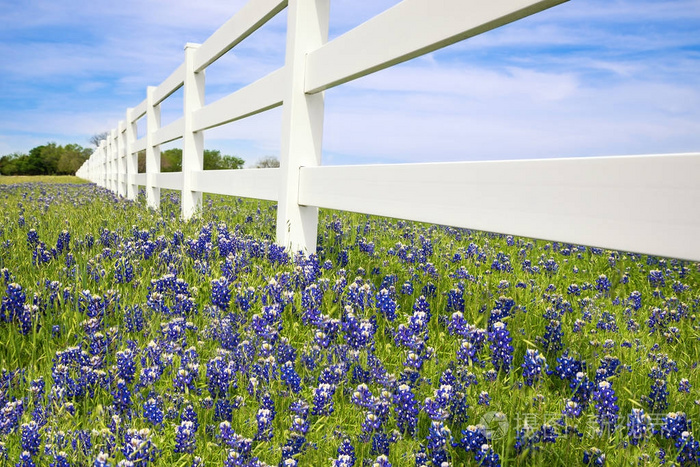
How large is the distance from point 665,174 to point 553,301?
1976 millimetres

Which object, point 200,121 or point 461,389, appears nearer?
point 461,389

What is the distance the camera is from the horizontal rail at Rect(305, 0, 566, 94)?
272cm

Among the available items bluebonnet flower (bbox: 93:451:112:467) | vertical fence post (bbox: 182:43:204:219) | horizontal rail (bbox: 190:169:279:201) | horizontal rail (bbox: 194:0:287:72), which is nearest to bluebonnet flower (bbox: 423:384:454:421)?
bluebonnet flower (bbox: 93:451:112:467)

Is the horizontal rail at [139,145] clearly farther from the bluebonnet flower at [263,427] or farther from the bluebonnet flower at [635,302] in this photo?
the bluebonnet flower at [263,427]

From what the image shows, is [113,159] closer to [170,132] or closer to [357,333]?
[170,132]

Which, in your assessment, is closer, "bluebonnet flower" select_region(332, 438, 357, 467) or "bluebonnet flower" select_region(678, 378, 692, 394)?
"bluebonnet flower" select_region(332, 438, 357, 467)

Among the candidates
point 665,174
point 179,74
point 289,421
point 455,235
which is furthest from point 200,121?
point 665,174

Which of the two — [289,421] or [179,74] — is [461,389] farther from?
[179,74]

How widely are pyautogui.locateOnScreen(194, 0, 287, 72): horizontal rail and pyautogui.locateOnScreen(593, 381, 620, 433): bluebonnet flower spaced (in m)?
4.45

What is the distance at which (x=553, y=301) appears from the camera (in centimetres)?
382

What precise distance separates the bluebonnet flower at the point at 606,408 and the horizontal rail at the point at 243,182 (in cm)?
356

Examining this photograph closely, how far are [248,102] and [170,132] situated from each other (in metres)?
4.22

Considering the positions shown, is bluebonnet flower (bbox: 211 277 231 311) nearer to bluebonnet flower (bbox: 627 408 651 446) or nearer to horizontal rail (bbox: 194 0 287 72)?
bluebonnet flower (bbox: 627 408 651 446)

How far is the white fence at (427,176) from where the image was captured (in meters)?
2.05
